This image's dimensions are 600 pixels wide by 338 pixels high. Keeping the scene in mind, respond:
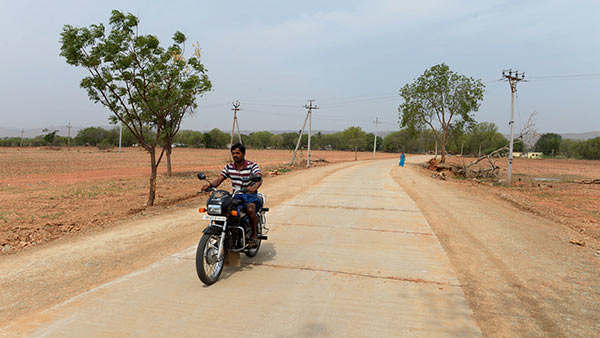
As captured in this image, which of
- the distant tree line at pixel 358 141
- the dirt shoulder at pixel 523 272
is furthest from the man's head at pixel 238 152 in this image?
the distant tree line at pixel 358 141

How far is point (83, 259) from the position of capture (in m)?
5.47

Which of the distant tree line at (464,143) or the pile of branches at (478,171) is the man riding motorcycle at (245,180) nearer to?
the pile of branches at (478,171)

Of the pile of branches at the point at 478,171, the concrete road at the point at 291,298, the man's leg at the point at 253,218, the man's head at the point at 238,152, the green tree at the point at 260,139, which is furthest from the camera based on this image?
the green tree at the point at 260,139

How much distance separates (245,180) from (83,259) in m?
2.82

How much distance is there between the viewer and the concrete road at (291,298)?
10.8 feet

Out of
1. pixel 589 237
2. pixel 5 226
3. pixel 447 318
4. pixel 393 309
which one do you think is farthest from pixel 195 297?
pixel 589 237

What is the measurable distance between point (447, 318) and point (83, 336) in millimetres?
3361

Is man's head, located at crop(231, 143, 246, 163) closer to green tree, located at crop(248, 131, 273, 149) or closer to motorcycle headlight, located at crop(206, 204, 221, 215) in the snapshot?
motorcycle headlight, located at crop(206, 204, 221, 215)

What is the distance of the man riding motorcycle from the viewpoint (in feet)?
15.8

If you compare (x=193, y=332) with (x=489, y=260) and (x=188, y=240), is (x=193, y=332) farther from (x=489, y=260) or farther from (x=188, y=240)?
(x=489, y=260)

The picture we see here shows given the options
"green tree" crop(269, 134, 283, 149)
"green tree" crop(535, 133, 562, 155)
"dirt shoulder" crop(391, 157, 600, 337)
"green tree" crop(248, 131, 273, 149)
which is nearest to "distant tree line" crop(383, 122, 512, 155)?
"green tree" crop(535, 133, 562, 155)

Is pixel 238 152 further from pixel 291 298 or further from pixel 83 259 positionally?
pixel 83 259

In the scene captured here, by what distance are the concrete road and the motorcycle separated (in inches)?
9.1

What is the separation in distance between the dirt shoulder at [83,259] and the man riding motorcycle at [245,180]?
5.44 feet
